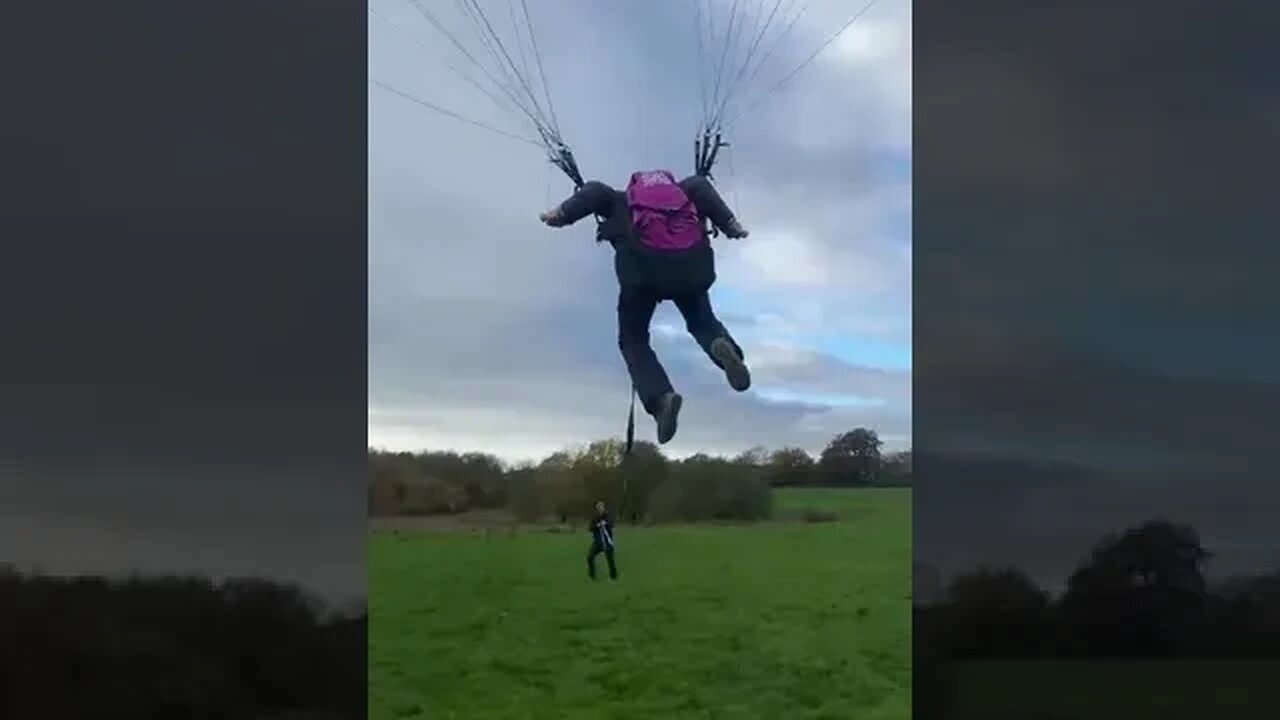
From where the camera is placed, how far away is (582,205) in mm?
9555

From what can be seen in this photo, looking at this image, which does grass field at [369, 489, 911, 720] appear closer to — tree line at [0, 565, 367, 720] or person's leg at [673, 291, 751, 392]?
tree line at [0, 565, 367, 720]

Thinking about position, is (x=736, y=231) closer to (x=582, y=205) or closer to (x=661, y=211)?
(x=661, y=211)

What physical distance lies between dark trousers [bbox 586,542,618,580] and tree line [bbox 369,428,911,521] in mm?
194

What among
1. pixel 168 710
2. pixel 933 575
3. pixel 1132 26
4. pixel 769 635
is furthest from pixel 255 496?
pixel 1132 26

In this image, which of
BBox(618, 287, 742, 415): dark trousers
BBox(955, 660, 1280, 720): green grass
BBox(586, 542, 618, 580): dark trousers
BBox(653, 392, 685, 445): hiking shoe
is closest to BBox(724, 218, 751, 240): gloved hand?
BBox(618, 287, 742, 415): dark trousers

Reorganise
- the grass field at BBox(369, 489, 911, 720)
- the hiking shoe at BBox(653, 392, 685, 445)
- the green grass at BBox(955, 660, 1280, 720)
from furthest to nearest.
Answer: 1. the green grass at BBox(955, 660, 1280, 720)
2. the hiking shoe at BBox(653, 392, 685, 445)
3. the grass field at BBox(369, 489, 911, 720)

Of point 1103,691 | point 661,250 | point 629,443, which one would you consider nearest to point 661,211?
point 661,250

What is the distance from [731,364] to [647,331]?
499 mm

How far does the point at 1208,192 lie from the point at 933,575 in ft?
8.95

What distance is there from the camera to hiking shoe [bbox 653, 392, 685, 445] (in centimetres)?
949

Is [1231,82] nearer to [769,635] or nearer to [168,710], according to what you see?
[769,635]

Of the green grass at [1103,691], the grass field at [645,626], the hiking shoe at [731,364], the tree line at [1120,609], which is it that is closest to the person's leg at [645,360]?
the hiking shoe at [731,364]

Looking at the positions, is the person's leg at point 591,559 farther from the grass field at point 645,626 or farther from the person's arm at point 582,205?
the person's arm at point 582,205

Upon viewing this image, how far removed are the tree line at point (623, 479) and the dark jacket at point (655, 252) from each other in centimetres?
91
